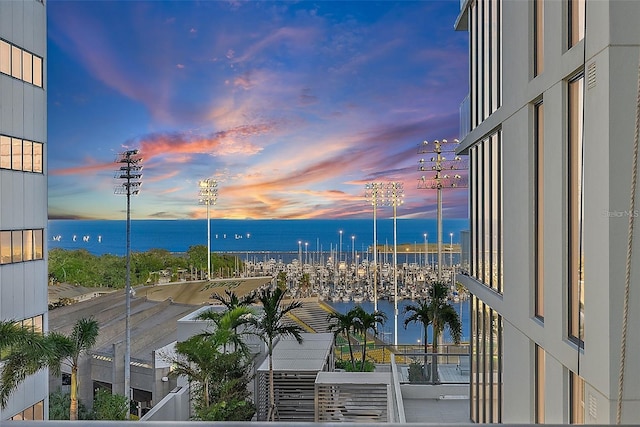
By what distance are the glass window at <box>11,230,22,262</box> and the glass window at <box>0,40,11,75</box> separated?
257 cm

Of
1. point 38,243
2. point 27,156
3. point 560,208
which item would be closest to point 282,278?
point 38,243

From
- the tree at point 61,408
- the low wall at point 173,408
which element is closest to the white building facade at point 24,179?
the low wall at point 173,408

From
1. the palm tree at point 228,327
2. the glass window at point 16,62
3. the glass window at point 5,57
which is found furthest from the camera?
the palm tree at point 228,327

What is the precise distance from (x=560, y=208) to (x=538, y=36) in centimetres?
154

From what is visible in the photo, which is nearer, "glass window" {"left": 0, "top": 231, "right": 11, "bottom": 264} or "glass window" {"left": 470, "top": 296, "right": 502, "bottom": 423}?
"glass window" {"left": 470, "top": 296, "right": 502, "bottom": 423}

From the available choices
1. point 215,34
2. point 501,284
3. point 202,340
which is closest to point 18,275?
point 202,340

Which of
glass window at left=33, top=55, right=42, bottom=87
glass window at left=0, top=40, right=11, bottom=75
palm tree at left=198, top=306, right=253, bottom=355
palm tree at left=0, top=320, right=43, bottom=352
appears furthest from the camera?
palm tree at left=198, top=306, right=253, bottom=355

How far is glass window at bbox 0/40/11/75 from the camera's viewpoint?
27.1ft

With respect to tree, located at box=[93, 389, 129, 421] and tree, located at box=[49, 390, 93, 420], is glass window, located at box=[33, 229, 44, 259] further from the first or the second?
→ tree, located at box=[49, 390, 93, 420]

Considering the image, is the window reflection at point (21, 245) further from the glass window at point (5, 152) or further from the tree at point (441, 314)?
the tree at point (441, 314)

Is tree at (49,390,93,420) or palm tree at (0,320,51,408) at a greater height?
palm tree at (0,320,51,408)

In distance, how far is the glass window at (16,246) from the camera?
28.1ft

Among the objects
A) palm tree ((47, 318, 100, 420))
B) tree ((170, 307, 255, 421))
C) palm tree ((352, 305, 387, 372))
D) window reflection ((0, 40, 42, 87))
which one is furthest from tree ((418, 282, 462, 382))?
window reflection ((0, 40, 42, 87))

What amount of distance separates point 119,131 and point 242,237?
10448mm
